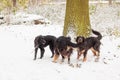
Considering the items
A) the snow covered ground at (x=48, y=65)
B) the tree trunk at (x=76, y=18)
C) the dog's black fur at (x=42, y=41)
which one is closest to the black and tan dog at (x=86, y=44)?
the snow covered ground at (x=48, y=65)

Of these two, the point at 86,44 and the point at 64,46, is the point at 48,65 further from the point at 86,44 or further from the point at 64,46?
the point at 86,44

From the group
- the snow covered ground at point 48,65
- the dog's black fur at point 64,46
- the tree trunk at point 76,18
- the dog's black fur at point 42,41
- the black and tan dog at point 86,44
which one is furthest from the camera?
the tree trunk at point 76,18

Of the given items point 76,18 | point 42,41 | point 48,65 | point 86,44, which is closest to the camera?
point 48,65

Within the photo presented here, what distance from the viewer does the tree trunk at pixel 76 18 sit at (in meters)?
12.7

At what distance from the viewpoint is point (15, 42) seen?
14.4 m

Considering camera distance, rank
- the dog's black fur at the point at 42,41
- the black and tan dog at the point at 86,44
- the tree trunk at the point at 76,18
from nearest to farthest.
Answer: the black and tan dog at the point at 86,44, the dog's black fur at the point at 42,41, the tree trunk at the point at 76,18

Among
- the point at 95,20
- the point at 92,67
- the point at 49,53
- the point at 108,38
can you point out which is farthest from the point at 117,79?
the point at 95,20

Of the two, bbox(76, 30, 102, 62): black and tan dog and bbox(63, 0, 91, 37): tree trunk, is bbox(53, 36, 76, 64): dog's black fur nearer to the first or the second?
bbox(76, 30, 102, 62): black and tan dog

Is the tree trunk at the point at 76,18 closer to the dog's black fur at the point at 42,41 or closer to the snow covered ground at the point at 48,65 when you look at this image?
the snow covered ground at the point at 48,65

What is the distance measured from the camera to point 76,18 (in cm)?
1272

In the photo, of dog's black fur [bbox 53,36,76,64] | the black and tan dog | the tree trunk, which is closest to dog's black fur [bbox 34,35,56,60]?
dog's black fur [bbox 53,36,76,64]

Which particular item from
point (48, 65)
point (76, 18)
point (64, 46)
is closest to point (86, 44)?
point (64, 46)

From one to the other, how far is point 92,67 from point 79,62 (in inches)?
24.5

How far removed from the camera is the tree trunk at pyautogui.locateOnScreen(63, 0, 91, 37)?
1274 cm
